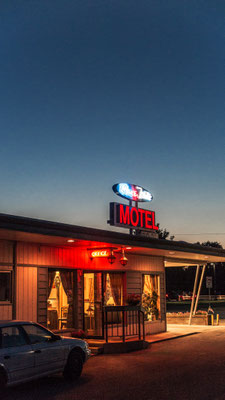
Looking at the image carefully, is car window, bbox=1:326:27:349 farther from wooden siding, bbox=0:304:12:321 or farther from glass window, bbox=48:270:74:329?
glass window, bbox=48:270:74:329

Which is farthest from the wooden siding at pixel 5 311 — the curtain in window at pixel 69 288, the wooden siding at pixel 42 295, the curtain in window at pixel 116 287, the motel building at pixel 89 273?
the curtain in window at pixel 116 287

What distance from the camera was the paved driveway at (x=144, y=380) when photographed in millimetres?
9672

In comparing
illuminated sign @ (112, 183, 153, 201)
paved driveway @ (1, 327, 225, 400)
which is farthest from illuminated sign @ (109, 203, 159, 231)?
paved driveway @ (1, 327, 225, 400)

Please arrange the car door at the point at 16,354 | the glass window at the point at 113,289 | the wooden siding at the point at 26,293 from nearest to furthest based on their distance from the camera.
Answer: the car door at the point at 16,354 → the wooden siding at the point at 26,293 → the glass window at the point at 113,289

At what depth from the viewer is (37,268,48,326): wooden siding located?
1605cm

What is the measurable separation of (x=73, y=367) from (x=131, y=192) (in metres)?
11.1

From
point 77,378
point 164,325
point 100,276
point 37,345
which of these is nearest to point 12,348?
point 37,345

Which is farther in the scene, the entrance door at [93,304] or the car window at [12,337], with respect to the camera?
the entrance door at [93,304]

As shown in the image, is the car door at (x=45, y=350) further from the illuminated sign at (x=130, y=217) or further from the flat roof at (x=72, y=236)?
the illuminated sign at (x=130, y=217)

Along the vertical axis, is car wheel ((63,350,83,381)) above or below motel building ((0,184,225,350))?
below

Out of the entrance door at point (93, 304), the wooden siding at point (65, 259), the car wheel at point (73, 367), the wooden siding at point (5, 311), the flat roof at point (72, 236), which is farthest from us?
the entrance door at point (93, 304)

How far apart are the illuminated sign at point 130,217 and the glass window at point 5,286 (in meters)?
5.11

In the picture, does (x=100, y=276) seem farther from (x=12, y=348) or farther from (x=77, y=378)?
(x=12, y=348)

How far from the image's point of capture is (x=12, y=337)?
31.9ft
